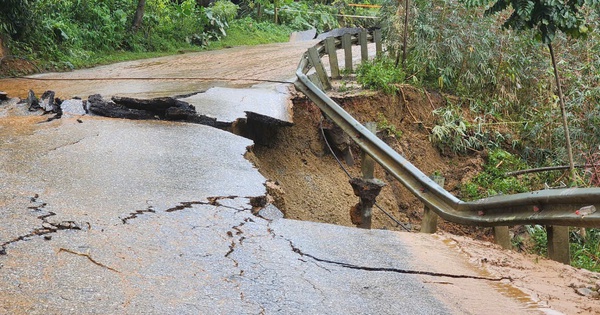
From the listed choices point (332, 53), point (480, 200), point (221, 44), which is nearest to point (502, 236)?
point (480, 200)

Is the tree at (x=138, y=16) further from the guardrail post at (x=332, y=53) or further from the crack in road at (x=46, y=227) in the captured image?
the crack in road at (x=46, y=227)

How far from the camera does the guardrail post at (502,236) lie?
5.76m

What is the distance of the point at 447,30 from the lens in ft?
42.1

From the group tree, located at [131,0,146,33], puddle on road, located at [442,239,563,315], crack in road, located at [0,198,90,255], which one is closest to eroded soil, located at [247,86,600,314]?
puddle on road, located at [442,239,563,315]

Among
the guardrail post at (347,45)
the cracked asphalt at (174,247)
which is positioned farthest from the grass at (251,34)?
the cracked asphalt at (174,247)

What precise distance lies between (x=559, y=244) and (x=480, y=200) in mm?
831

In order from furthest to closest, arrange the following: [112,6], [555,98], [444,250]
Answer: [112,6], [555,98], [444,250]

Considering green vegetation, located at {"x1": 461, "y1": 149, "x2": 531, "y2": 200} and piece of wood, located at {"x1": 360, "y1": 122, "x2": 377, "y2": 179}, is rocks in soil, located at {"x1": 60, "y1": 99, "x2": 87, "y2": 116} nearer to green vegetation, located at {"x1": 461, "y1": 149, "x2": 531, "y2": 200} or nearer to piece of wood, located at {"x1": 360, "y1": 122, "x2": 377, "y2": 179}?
piece of wood, located at {"x1": 360, "y1": 122, "x2": 377, "y2": 179}

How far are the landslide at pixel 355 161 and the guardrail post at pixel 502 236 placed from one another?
3.86 m

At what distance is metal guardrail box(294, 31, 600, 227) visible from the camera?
187 inches

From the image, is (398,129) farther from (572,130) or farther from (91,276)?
(91,276)

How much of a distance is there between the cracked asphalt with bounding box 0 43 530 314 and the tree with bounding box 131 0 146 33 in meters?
11.8

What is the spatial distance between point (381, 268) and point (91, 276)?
2.03 metres

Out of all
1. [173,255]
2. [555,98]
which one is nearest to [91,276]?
[173,255]
